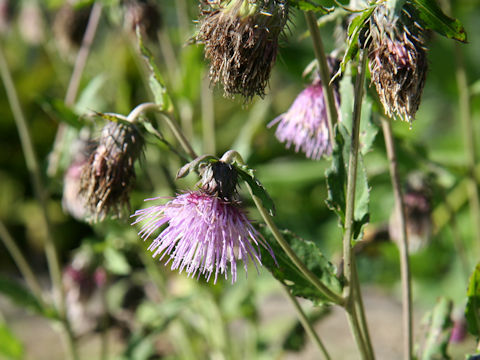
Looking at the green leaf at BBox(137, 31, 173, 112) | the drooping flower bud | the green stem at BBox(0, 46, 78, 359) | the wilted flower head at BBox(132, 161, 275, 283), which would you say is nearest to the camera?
the wilted flower head at BBox(132, 161, 275, 283)

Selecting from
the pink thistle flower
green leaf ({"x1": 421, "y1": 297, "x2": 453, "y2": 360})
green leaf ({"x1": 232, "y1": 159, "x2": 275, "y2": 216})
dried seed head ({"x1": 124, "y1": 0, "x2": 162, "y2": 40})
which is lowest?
green leaf ({"x1": 421, "y1": 297, "x2": 453, "y2": 360})

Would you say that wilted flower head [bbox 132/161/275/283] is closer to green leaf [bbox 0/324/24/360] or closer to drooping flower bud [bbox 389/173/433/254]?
drooping flower bud [bbox 389/173/433/254]

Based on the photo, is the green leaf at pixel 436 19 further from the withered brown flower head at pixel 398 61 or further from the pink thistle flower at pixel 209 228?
the pink thistle flower at pixel 209 228

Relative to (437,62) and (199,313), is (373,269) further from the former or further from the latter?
(199,313)

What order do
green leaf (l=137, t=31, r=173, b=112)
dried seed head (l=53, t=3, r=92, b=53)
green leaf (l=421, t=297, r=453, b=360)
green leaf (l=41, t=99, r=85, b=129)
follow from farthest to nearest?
1. dried seed head (l=53, t=3, r=92, b=53)
2. green leaf (l=41, t=99, r=85, b=129)
3. green leaf (l=421, t=297, r=453, b=360)
4. green leaf (l=137, t=31, r=173, b=112)

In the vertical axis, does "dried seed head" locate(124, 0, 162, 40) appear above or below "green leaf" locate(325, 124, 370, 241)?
above

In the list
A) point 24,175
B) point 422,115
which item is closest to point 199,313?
point 422,115

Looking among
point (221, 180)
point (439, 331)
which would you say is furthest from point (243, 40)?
point (439, 331)

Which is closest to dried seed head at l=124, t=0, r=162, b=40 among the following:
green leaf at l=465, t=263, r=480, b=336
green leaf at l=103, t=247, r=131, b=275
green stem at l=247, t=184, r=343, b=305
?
green leaf at l=103, t=247, r=131, b=275

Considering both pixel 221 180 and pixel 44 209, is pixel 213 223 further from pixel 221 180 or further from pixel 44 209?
pixel 44 209
